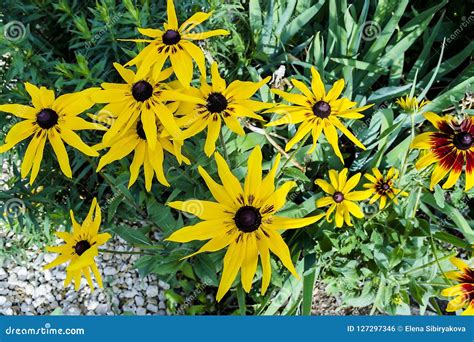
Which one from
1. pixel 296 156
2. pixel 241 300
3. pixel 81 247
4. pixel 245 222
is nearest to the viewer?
pixel 245 222

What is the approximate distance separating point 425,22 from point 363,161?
2.07 feet

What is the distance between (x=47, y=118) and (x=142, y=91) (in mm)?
267

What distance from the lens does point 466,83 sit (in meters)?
1.94

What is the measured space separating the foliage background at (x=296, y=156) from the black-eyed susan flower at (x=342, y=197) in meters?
0.09

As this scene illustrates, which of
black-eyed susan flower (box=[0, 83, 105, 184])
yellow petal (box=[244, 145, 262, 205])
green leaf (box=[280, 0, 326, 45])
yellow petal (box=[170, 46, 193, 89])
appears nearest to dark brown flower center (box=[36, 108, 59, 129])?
black-eyed susan flower (box=[0, 83, 105, 184])

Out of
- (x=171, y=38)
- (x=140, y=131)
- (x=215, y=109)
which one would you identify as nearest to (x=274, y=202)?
(x=215, y=109)

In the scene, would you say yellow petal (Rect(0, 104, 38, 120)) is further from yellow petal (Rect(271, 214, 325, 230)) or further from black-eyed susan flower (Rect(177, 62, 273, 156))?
yellow petal (Rect(271, 214, 325, 230))

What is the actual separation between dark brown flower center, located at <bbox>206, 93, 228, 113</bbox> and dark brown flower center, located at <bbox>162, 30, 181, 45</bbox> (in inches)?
7.3

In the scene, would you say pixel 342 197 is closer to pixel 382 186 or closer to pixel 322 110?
pixel 382 186

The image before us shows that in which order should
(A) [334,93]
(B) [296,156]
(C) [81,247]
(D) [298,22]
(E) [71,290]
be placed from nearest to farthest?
(C) [81,247] → (A) [334,93] → (B) [296,156] → (D) [298,22] → (E) [71,290]

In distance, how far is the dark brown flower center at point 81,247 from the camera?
143 centimetres

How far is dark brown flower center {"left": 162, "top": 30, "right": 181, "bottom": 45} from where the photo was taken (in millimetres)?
1379

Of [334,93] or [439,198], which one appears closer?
[334,93]

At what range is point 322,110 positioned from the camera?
148 cm
